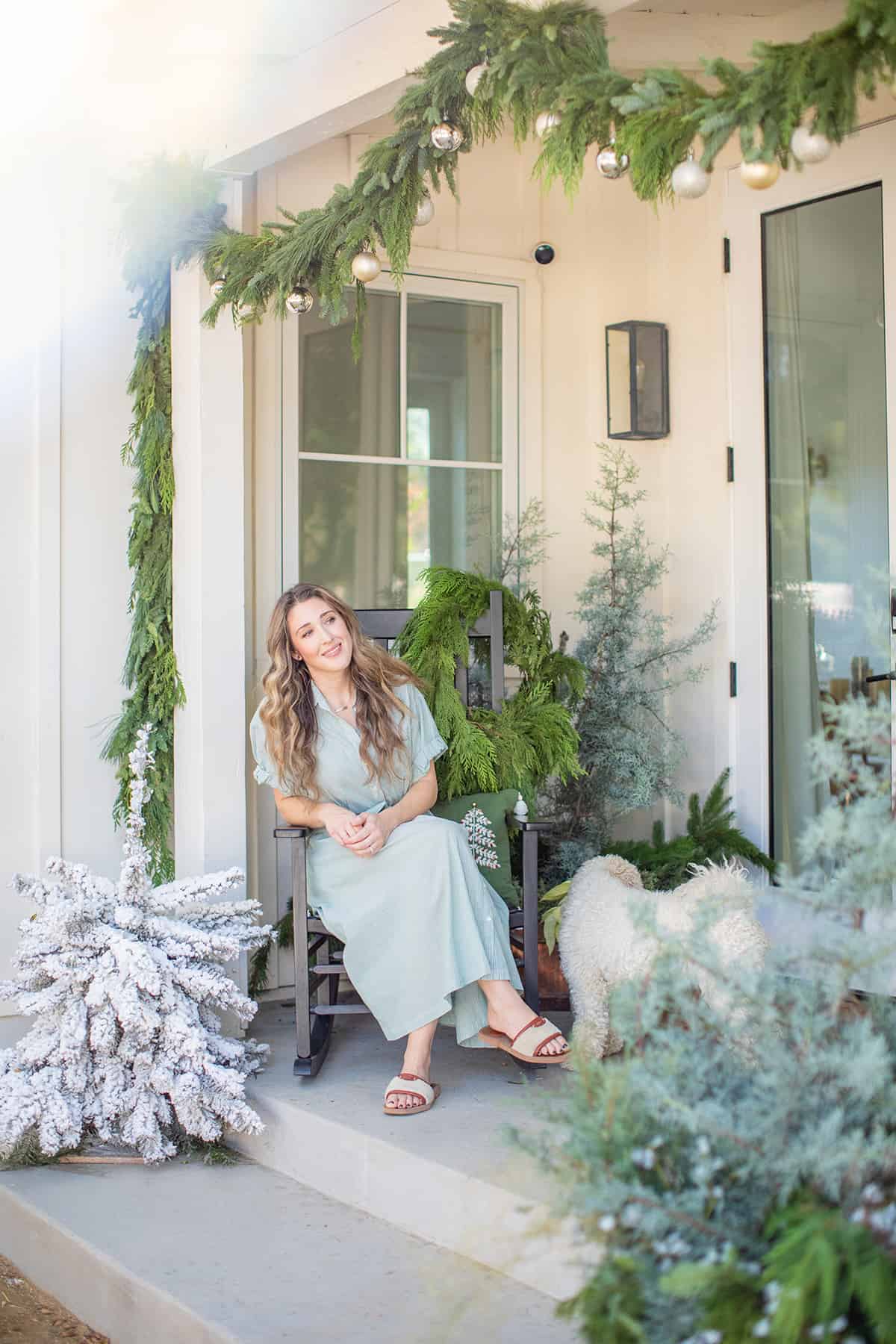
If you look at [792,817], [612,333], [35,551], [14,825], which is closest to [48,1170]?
[14,825]

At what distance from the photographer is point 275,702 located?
9.93 feet

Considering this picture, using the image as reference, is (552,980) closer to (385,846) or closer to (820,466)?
(385,846)


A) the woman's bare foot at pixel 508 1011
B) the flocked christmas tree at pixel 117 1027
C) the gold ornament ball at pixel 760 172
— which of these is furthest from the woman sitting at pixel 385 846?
the gold ornament ball at pixel 760 172

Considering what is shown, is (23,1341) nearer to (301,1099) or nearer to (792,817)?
(301,1099)

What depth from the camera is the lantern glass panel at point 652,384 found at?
4.02m

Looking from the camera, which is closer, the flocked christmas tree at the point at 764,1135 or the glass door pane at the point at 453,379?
the flocked christmas tree at the point at 764,1135

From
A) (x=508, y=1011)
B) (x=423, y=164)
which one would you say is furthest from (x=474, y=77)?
(x=508, y=1011)

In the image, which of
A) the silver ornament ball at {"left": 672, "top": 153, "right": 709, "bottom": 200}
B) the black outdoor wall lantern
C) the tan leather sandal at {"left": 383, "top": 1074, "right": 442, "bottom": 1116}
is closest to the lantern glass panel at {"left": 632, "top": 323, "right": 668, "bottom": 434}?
the black outdoor wall lantern

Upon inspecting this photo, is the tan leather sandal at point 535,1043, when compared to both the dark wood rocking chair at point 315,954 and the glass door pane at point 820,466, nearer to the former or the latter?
the dark wood rocking chair at point 315,954

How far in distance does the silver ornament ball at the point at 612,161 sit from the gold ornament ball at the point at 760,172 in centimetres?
24

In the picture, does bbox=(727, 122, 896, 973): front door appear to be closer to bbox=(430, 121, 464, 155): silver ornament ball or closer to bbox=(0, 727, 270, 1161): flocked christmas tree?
bbox=(430, 121, 464, 155): silver ornament ball

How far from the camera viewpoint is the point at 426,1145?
8.13 feet

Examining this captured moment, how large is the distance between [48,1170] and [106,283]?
2309 millimetres

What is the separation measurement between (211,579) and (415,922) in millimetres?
1074
